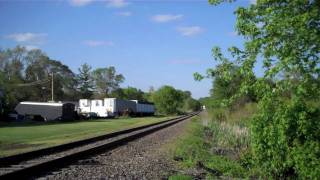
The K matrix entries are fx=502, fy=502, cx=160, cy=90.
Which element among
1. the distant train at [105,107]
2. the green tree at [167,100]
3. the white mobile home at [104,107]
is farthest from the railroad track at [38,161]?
the green tree at [167,100]

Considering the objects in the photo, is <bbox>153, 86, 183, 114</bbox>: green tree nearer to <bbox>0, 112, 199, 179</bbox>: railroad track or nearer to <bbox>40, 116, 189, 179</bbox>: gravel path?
<bbox>0, 112, 199, 179</bbox>: railroad track

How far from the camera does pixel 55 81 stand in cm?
14912

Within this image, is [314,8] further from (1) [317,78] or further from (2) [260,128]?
(2) [260,128]

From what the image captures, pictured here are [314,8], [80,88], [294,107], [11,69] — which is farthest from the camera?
[80,88]

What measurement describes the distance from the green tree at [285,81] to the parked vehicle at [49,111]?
6170 centimetres

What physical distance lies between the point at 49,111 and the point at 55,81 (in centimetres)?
7537

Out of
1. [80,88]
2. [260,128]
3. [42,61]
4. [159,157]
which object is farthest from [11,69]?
[260,128]

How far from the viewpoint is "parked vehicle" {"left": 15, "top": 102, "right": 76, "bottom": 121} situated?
241ft

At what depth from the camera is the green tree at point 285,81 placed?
10531mm

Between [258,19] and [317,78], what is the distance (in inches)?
77.8

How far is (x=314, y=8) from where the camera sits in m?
10.5

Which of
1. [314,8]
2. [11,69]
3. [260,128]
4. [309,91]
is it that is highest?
[11,69]

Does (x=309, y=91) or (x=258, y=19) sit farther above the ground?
(x=258, y=19)

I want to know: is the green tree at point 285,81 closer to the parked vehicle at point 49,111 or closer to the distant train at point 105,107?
the parked vehicle at point 49,111
